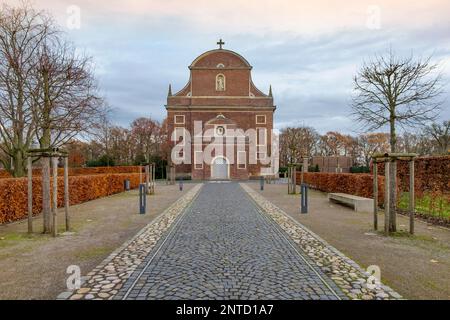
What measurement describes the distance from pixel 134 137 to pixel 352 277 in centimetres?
5434

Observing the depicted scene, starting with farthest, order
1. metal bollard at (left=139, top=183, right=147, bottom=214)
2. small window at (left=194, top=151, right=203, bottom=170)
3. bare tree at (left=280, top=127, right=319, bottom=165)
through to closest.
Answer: bare tree at (left=280, top=127, right=319, bottom=165) → small window at (left=194, top=151, right=203, bottom=170) → metal bollard at (left=139, top=183, right=147, bottom=214)

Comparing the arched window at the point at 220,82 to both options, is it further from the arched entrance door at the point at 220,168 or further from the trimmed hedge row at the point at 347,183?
the trimmed hedge row at the point at 347,183

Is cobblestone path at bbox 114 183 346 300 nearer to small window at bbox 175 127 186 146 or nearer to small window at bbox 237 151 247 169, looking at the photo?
small window at bbox 237 151 247 169

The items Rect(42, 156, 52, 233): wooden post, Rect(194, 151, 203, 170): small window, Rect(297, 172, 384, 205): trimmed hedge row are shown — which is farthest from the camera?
Rect(194, 151, 203, 170): small window

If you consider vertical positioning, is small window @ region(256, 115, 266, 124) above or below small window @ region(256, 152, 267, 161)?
above

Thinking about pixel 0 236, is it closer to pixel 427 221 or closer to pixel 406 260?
pixel 406 260

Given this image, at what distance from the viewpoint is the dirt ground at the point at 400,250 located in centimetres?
473

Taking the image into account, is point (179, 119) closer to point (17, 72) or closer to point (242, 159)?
point (242, 159)

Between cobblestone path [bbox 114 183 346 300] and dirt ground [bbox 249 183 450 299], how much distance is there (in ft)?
3.32

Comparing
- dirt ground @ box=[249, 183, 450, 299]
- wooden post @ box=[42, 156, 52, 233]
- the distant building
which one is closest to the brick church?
the distant building

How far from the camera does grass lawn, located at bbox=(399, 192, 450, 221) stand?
35.0 feet

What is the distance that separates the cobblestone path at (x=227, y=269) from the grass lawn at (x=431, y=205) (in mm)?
5770

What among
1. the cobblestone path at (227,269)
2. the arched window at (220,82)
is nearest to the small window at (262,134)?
the arched window at (220,82)

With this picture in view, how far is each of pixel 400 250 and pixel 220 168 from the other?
38.2m
